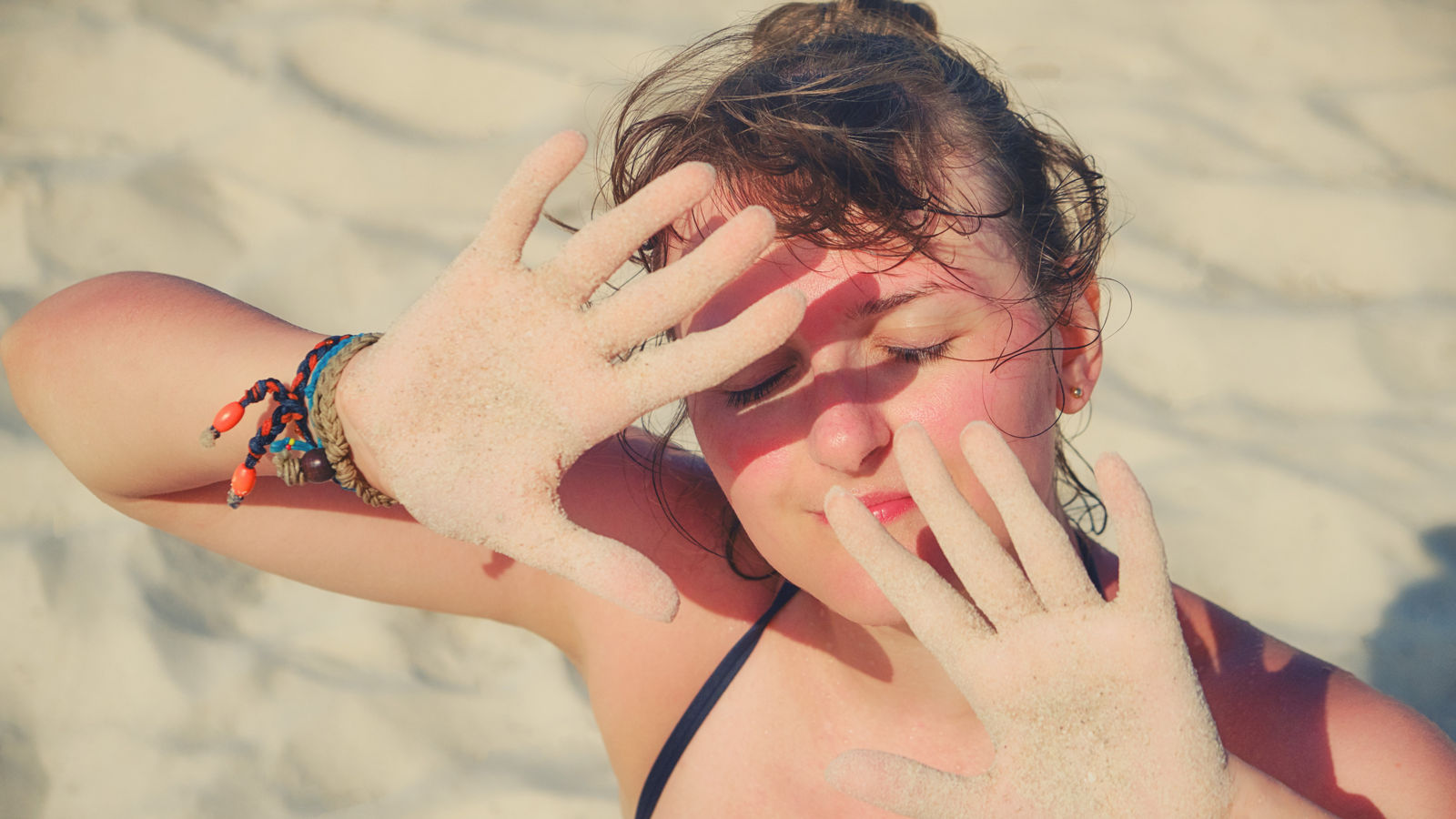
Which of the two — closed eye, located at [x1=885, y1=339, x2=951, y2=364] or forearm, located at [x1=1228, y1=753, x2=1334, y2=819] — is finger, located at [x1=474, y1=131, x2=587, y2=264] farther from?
forearm, located at [x1=1228, y1=753, x2=1334, y2=819]

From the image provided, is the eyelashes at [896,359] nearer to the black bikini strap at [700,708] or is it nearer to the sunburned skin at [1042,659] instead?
the sunburned skin at [1042,659]

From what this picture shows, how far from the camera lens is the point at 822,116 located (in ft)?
4.39

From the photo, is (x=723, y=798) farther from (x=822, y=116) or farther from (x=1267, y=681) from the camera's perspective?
(x=822, y=116)

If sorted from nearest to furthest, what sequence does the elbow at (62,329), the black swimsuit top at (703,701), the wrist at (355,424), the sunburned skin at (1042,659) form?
1. the sunburned skin at (1042,659)
2. the wrist at (355,424)
3. the elbow at (62,329)
4. the black swimsuit top at (703,701)

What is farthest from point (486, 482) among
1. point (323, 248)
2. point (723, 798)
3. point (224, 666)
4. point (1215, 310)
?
point (1215, 310)

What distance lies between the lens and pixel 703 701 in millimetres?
1679

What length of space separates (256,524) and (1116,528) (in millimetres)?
1276

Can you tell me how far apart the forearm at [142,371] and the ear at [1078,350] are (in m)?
1.07

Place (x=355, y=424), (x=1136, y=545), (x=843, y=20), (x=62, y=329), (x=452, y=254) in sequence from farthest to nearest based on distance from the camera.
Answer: (x=452, y=254), (x=843, y=20), (x=62, y=329), (x=355, y=424), (x=1136, y=545)

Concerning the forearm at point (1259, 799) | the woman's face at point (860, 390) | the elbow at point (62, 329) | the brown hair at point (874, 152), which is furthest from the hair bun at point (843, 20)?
the forearm at point (1259, 799)

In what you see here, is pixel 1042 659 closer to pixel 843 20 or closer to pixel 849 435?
pixel 849 435

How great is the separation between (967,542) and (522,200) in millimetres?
627

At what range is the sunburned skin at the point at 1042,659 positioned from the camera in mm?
1090

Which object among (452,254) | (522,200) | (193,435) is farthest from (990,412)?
(452,254)
